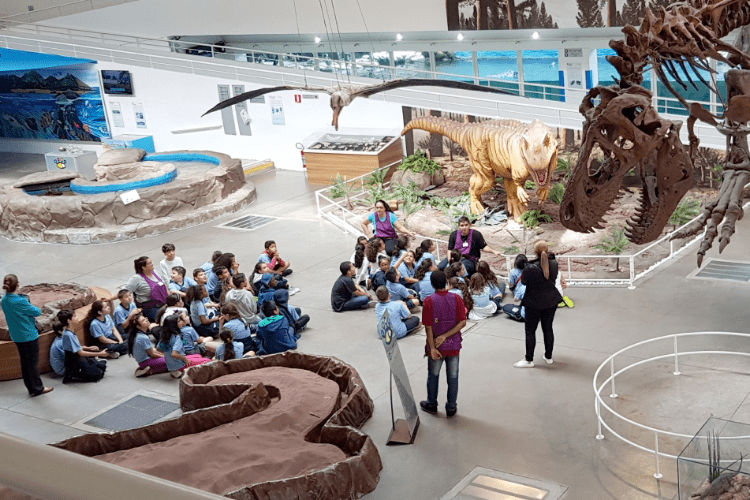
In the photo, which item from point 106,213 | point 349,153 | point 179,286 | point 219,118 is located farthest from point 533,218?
point 219,118

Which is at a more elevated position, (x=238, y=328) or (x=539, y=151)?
(x=539, y=151)

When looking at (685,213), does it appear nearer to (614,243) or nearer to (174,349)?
(614,243)

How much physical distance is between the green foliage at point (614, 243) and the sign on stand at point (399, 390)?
644cm

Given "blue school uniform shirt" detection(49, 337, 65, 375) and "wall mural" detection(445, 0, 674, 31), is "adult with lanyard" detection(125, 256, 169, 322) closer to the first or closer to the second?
"blue school uniform shirt" detection(49, 337, 65, 375)

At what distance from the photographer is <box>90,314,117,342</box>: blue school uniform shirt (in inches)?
408

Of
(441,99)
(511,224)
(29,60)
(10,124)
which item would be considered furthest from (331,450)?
(10,124)

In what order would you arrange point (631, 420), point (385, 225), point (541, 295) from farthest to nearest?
1. point (385, 225)
2. point (541, 295)
3. point (631, 420)

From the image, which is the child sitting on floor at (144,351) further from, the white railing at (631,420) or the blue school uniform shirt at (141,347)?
the white railing at (631,420)

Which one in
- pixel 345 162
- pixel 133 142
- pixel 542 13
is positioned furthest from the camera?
pixel 133 142

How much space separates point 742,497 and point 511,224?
11005 mm

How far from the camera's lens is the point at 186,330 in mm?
9711

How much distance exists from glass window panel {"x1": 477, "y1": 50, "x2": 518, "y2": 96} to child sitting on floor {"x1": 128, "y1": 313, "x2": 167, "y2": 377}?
13.9 metres

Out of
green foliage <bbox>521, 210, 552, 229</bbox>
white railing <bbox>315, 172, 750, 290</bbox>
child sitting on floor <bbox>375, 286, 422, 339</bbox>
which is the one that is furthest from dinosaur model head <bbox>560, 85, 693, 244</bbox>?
green foliage <bbox>521, 210, 552, 229</bbox>

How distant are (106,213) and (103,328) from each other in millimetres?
7416
